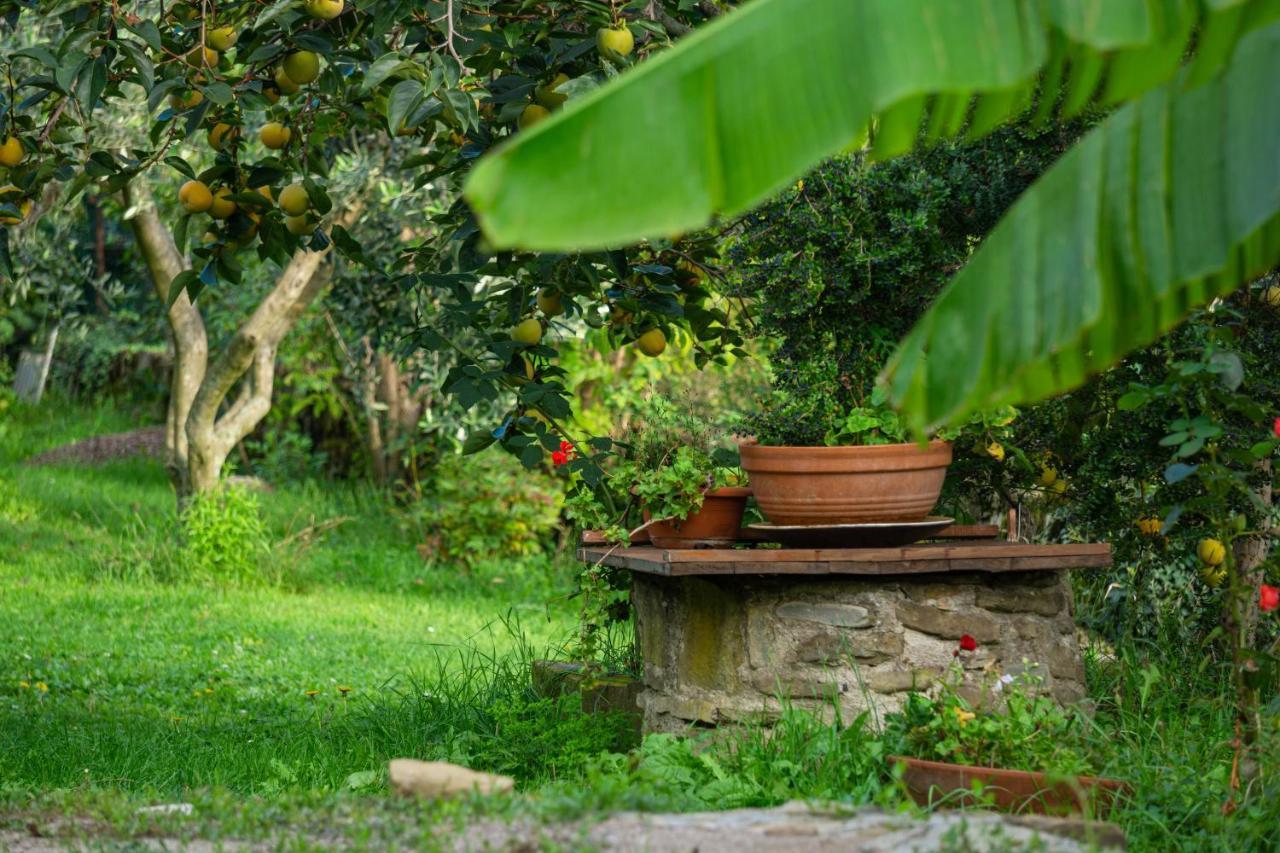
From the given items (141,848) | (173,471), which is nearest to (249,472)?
(173,471)

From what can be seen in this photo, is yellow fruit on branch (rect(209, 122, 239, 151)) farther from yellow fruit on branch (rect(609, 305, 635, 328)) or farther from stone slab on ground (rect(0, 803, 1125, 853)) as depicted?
stone slab on ground (rect(0, 803, 1125, 853))

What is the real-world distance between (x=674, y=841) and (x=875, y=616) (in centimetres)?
172

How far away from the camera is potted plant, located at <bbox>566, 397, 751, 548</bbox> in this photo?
4.68 m

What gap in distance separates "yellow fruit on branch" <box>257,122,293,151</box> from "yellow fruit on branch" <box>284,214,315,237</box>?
0.83 ft

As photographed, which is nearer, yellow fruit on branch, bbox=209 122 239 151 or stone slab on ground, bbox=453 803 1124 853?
stone slab on ground, bbox=453 803 1124 853

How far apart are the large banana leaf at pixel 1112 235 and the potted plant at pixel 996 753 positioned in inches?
55.4

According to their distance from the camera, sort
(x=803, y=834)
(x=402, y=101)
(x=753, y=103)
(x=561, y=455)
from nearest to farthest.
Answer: (x=753, y=103) < (x=803, y=834) < (x=402, y=101) < (x=561, y=455)

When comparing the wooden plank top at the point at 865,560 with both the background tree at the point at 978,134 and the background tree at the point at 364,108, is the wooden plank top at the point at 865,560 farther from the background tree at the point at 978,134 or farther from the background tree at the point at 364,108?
the background tree at the point at 978,134

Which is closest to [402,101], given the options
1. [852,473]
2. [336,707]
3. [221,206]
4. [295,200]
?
[295,200]

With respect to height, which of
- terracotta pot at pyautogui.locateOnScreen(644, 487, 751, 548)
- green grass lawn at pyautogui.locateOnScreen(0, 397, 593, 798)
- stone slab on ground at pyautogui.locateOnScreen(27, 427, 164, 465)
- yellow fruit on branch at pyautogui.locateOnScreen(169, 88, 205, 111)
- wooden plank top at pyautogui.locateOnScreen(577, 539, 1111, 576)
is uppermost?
yellow fruit on branch at pyautogui.locateOnScreen(169, 88, 205, 111)

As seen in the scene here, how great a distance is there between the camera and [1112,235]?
7.45ft

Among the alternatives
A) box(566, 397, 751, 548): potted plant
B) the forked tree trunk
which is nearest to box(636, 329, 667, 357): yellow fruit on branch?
box(566, 397, 751, 548): potted plant

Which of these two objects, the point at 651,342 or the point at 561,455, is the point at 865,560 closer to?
the point at 651,342

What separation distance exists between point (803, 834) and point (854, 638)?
1.59 m
